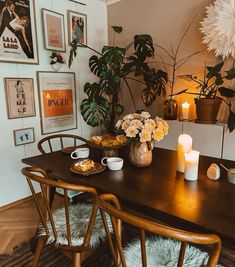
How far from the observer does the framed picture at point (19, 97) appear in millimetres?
2504

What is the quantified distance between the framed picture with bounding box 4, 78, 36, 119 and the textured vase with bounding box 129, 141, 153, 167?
161cm

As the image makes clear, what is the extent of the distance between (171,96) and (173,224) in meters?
2.03

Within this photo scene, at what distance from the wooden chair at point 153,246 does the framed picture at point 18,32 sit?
216 centimetres

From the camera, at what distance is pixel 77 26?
3.09 meters

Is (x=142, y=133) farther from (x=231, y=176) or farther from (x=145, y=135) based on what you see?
(x=231, y=176)

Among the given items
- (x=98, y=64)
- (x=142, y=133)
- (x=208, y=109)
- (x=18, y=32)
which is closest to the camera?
(x=142, y=133)

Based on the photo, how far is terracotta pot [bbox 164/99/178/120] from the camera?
2736 millimetres

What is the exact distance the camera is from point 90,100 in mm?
2861

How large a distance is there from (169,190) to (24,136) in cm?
201

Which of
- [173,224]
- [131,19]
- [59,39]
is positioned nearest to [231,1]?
[131,19]

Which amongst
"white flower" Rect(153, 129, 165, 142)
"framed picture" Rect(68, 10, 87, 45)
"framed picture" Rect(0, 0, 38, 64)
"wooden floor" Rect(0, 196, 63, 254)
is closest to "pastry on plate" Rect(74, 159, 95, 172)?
"white flower" Rect(153, 129, 165, 142)

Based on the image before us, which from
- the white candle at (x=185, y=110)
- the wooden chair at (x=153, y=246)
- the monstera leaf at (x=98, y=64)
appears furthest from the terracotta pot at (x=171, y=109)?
the wooden chair at (x=153, y=246)

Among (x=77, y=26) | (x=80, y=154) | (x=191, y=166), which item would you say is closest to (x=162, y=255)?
(x=191, y=166)

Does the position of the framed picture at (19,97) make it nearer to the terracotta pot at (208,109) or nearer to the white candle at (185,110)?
the white candle at (185,110)
